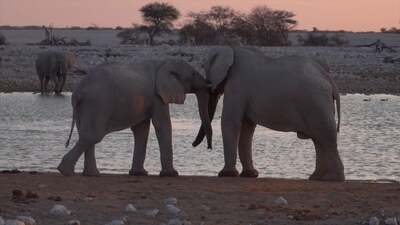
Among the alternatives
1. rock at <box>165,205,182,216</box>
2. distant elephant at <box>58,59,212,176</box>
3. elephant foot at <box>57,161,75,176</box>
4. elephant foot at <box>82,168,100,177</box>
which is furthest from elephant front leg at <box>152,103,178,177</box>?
rock at <box>165,205,182,216</box>

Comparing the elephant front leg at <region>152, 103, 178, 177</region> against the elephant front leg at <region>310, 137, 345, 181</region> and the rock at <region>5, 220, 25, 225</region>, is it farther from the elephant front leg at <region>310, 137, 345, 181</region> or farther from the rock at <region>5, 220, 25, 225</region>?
the rock at <region>5, 220, 25, 225</region>

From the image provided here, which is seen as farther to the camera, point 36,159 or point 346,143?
point 346,143

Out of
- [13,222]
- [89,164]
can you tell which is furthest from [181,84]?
[13,222]

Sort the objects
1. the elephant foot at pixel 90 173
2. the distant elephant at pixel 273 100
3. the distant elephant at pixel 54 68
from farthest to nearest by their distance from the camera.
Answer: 1. the distant elephant at pixel 54 68
2. the elephant foot at pixel 90 173
3. the distant elephant at pixel 273 100

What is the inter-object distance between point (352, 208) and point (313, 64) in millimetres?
3316

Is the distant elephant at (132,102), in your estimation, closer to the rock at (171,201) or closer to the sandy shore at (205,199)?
the sandy shore at (205,199)

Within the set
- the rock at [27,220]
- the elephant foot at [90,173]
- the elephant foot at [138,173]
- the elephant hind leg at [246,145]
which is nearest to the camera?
the rock at [27,220]

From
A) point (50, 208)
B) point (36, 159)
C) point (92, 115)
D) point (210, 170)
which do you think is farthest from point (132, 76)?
point (50, 208)

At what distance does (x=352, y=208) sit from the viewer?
812cm

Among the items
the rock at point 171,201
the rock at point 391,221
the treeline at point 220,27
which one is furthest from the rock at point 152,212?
the treeline at point 220,27

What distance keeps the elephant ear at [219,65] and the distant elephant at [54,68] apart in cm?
1600

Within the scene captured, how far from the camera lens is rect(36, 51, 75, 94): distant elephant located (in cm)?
2722

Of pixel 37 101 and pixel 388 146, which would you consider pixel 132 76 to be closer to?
pixel 388 146

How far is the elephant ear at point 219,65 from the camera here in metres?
11.1
